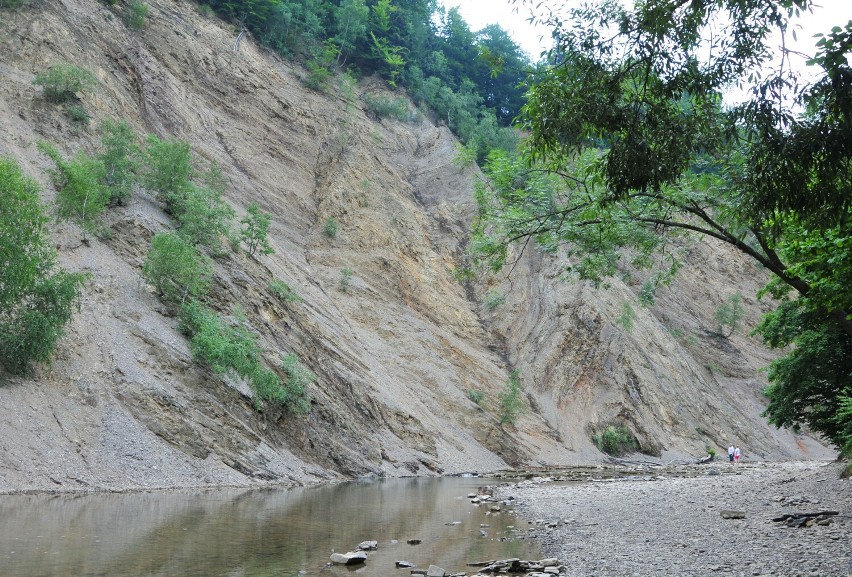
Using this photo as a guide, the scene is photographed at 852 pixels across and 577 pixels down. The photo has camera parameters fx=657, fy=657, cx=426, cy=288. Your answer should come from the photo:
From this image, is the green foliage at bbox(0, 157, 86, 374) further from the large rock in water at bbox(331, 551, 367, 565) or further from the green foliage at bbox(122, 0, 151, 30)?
the green foliage at bbox(122, 0, 151, 30)

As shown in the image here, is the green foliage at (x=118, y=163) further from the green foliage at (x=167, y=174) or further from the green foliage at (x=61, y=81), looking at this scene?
the green foliage at (x=61, y=81)

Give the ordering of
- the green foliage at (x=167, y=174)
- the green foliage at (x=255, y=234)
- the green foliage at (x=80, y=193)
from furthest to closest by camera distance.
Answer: the green foliage at (x=255, y=234), the green foliage at (x=167, y=174), the green foliage at (x=80, y=193)

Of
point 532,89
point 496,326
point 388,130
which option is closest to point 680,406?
point 496,326

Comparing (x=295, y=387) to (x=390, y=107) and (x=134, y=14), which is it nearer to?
(x=134, y=14)

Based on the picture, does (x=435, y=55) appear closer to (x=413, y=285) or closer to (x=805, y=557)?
(x=413, y=285)

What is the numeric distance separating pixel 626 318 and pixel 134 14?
42.1 meters

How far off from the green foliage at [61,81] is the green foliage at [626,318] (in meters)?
39.6

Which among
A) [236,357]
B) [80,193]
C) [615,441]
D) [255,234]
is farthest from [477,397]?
[80,193]

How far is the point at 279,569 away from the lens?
30.1ft

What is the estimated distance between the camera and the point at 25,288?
66.2 ft

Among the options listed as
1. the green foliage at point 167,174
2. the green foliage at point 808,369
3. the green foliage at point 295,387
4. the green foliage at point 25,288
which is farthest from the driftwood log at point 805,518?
the green foliage at point 167,174

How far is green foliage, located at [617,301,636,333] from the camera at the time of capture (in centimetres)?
5106

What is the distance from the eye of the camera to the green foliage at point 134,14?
45562 millimetres

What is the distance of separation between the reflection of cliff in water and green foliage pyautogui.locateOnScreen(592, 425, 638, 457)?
28.3 metres
